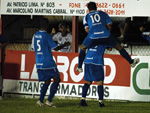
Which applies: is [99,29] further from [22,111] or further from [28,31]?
[28,31]

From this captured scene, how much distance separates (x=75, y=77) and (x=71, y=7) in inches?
70.3

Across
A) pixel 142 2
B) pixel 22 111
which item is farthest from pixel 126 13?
pixel 22 111

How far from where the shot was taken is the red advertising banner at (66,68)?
13.4 metres

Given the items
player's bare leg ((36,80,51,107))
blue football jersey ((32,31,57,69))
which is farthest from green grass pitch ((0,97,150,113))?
blue football jersey ((32,31,57,69))

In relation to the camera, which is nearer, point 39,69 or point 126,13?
point 39,69

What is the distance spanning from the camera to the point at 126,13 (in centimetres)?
1347

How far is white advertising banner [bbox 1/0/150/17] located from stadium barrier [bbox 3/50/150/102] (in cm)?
107

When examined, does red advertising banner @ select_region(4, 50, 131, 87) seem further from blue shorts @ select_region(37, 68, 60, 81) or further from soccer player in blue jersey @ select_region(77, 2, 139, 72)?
blue shorts @ select_region(37, 68, 60, 81)

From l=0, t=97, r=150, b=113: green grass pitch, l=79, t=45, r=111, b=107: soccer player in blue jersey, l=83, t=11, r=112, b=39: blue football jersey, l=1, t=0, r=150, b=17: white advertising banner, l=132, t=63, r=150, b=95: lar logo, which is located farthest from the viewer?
l=1, t=0, r=150, b=17: white advertising banner

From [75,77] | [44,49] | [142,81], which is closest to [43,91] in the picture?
[44,49]

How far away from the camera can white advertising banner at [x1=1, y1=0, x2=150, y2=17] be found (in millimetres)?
13375

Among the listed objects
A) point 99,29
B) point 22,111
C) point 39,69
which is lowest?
point 22,111

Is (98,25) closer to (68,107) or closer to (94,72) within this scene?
(94,72)

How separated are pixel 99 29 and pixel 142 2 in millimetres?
2183
